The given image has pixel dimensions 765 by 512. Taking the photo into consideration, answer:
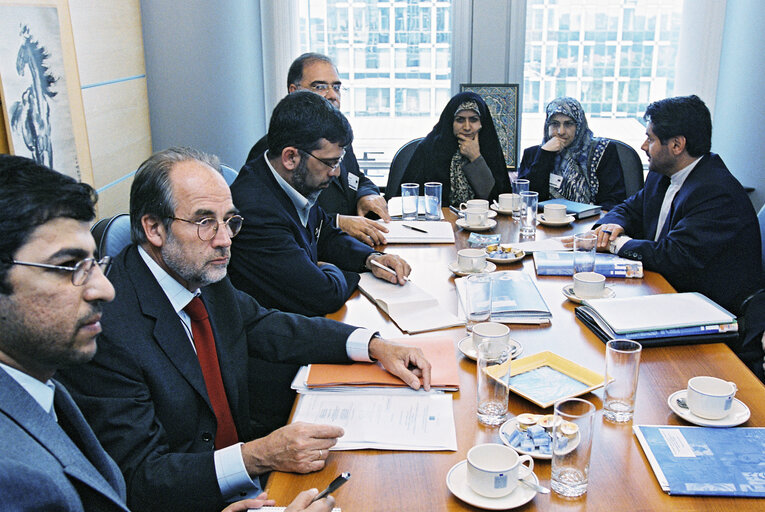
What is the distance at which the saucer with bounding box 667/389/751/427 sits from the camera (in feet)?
4.66

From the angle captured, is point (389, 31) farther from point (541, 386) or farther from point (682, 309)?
point (541, 386)

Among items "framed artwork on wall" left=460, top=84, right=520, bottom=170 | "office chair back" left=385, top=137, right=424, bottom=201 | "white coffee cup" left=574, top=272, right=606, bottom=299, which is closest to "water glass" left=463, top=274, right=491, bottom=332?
"white coffee cup" left=574, top=272, right=606, bottom=299

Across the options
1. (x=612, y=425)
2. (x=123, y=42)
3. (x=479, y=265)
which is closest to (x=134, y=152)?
(x=123, y=42)

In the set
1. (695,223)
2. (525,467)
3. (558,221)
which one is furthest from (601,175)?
(525,467)

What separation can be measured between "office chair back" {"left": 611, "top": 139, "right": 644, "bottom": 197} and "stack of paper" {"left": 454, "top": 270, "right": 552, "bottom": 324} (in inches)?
71.1

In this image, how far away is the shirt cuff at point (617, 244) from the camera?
2645 millimetres

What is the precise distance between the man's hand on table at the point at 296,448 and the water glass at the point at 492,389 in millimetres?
318

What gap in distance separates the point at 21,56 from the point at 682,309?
221 centimetres

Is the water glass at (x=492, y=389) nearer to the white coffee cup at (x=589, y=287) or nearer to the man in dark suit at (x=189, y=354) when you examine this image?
the man in dark suit at (x=189, y=354)

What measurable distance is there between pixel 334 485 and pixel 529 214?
1898 mm

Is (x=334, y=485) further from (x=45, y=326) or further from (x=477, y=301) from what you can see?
(x=477, y=301)

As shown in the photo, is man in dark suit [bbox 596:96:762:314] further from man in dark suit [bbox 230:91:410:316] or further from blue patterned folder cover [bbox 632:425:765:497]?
blue patterned folder cover [bbox 632:425:765:497]

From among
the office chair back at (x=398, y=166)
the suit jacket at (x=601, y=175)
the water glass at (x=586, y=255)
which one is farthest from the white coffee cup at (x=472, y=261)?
the office chair back at (x=398, y=166)

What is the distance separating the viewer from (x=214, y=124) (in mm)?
3930
